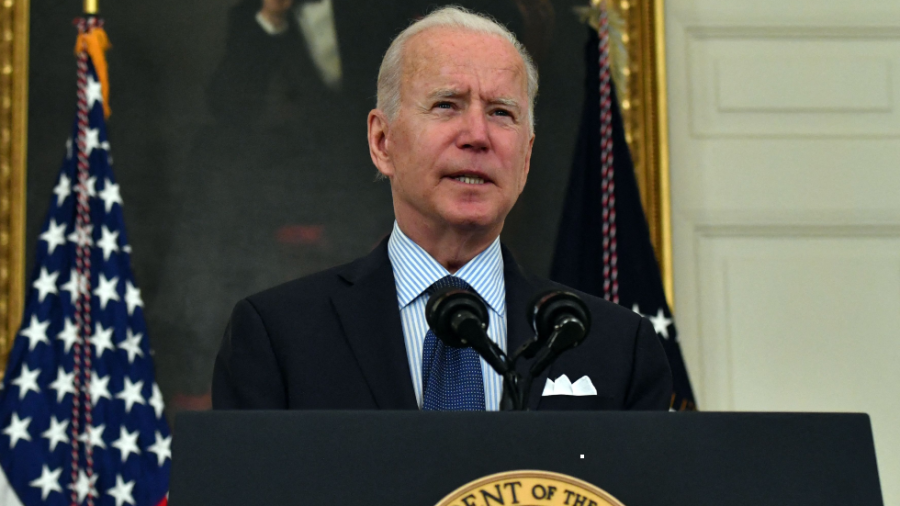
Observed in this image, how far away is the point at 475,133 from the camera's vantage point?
7.11ft

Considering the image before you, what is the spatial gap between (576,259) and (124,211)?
6.41 ft

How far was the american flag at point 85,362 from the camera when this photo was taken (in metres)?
4.29

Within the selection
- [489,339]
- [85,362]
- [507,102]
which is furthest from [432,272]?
[85,362]

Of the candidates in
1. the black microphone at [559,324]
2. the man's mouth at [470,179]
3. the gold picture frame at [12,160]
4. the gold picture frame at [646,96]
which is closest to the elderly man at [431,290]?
the man's mouth at [470,179]

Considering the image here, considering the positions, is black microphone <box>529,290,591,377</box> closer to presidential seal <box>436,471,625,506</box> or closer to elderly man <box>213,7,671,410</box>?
presidential seal <box>436,471,625,506</box>

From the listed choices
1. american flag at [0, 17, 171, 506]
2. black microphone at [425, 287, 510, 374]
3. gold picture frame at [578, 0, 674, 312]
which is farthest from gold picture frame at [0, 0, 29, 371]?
black microphone at [425, 287, 510, 374]

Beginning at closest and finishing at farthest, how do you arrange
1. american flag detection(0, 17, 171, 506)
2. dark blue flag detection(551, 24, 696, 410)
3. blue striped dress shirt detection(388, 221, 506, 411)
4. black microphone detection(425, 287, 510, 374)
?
black microphone detection(425, 287, 510, 374)
blue striped dress shirt detection(388, 221, 506, 411)
american flag detection(0, 17, 171, 506)
dark blue flag detection(551, 24, 696, 410)

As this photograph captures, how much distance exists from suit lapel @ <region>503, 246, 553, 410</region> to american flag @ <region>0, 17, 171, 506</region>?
2493 millimetres

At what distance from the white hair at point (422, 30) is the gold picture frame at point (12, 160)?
273 centimetres

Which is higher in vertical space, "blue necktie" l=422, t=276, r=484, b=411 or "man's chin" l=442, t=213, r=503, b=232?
"man's chin" l=442, t=213, r=503, b=232

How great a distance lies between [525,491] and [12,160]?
4.00 meters

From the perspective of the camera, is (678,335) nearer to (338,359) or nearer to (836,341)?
(836,341)

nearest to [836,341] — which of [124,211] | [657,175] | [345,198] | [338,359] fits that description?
[657,175]

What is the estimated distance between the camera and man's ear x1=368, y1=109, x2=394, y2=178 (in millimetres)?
2400
